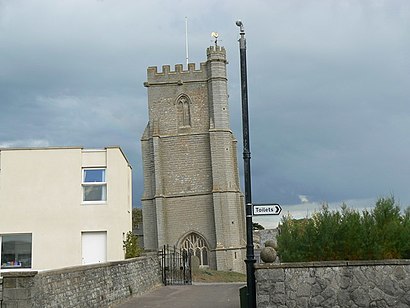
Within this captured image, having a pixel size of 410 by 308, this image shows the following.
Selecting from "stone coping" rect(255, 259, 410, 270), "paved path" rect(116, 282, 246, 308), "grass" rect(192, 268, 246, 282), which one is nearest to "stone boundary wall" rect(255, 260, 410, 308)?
"stone coping" rect(255, 259, 410, 270)

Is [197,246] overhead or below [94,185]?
below

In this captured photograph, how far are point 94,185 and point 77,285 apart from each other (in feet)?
48.2

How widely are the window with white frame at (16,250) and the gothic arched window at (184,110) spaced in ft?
105

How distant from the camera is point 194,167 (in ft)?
184

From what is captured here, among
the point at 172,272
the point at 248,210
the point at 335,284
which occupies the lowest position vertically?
the point at 172,272

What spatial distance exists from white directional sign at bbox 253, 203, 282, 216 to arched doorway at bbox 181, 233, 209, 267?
4370cm

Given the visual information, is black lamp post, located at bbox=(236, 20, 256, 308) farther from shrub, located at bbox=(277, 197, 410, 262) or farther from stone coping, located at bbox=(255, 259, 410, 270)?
shrub, located at bbox=(277, 197, 410, 262)

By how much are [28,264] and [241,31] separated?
19.0 m

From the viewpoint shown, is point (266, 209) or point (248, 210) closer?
point (248, 210)

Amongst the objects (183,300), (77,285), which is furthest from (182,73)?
(77,285)

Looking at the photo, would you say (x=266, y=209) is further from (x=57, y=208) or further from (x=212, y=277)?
(x=212, y=277)

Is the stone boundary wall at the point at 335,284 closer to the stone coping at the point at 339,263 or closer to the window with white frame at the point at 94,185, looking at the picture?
the stone coping at the point at 339,263

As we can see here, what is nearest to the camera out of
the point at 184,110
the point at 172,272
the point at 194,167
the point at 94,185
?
the point at 94,185

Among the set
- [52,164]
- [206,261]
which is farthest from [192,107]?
[52,164]
